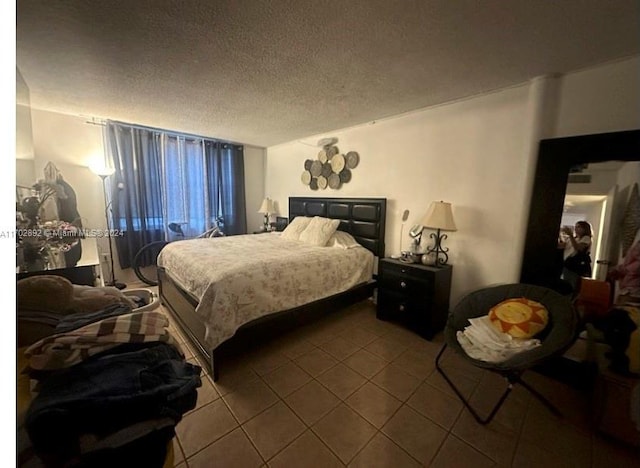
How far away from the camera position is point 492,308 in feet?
6.10

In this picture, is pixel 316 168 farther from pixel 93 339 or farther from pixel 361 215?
pixel 93 339

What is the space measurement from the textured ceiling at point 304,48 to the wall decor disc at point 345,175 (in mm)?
976

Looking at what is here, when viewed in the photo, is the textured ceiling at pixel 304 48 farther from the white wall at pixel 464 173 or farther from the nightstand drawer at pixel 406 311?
the nightstand drawer at pixel 406 311

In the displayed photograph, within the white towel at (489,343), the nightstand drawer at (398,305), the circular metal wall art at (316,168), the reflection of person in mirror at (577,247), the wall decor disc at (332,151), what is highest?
the wall decor disc at (332,151)

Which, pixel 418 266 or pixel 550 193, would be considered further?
pixel 418 266

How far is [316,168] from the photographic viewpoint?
3873mm

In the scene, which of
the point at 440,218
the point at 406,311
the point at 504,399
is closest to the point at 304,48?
the point at 440,218

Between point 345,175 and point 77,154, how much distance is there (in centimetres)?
359

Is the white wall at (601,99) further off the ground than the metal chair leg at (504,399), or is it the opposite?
the white wall at (601,99)

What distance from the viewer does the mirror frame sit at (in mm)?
1794

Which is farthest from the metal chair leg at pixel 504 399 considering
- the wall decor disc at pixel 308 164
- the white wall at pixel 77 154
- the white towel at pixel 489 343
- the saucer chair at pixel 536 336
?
the white wall at pixel 77 154

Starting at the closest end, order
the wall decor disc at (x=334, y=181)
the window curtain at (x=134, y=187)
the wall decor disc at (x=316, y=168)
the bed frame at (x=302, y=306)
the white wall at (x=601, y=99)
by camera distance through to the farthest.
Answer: the white wall at (x=601, y=99) → the bed frame at (x=302, y=306) → the window curtain at (x=134, y=187) → the wall decor disc at (x=334, y=181) → the wall decor disc at (x=316, y=168)

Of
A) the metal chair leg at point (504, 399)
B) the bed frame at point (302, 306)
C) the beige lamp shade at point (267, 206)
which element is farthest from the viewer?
the beige lamp shade at point (267, 206)

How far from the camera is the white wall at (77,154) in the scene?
9.91 feet
